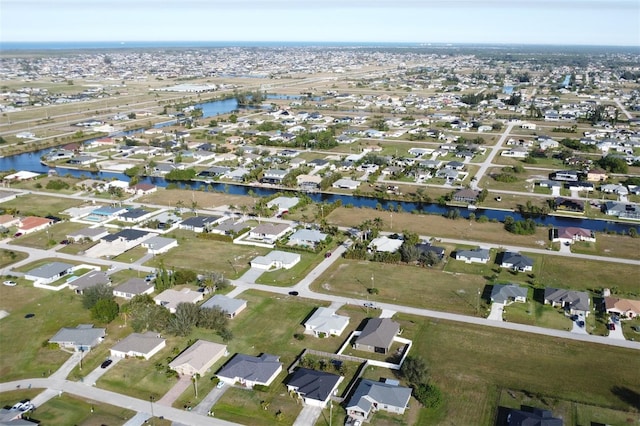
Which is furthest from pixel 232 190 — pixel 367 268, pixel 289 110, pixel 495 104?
pixel 495 104

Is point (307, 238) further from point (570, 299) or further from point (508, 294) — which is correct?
point (570, 299)

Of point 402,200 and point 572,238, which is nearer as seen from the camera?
point 572,238

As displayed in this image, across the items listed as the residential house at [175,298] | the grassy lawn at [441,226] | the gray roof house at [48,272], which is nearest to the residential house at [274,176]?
the grassy lawn at [441,226]

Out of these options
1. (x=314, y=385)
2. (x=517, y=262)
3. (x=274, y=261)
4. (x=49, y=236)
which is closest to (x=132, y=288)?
(x=274, y=261)

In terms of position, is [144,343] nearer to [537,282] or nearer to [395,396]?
[395,396]

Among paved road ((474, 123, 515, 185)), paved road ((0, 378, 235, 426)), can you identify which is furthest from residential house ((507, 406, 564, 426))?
paved road ((474, 123, 515, 185))

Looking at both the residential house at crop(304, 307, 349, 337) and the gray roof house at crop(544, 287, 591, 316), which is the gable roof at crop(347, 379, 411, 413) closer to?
the residential house at crop(304, 307, 349, 337)

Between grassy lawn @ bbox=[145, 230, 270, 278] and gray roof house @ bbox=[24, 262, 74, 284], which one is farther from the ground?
gray roof house @ bbox=[24, 262, 74, 284]
